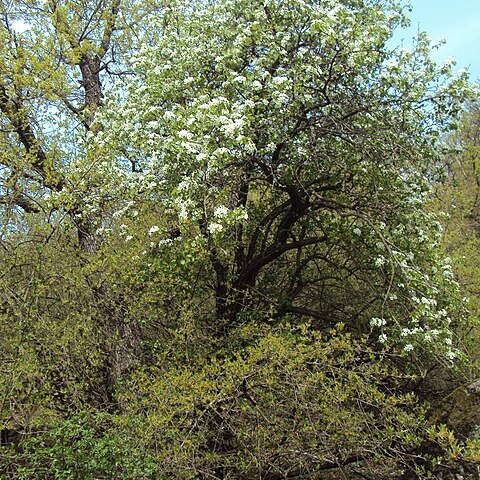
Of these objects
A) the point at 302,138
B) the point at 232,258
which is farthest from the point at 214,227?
the point at 302,138

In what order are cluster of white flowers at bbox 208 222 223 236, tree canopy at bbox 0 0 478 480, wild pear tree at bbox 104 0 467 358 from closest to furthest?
tree canopy at bbox 0 0 478 480 → cluster of white flowers at bbox 208 222 223 236 → wild pear tree at bbox 104 0 467 358

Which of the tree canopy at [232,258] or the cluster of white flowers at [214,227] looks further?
the cluster of white flowers at [214,227]

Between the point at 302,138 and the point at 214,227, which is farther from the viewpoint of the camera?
the point at 302,138

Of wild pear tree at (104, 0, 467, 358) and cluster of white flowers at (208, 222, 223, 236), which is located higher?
wild pear tree at (104, 0, 467, 358)

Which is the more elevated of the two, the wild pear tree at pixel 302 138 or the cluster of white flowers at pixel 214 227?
the wild pear tree at pixel 302 138

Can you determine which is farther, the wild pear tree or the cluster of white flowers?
the wild pear tree

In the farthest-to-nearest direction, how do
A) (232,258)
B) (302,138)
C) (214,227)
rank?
(232,258)
(302,138)
(214,227)

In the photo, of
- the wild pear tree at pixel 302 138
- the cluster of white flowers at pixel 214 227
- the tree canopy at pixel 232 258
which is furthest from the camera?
the wild pear tree at pixel 302 138

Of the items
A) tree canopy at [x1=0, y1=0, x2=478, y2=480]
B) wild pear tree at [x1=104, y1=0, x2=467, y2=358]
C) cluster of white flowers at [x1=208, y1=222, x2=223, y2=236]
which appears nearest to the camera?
tree canopy at [x1=0, y1=0, x2=478, y2=480]

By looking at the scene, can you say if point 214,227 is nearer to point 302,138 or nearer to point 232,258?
point 232,258

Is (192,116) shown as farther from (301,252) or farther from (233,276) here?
(301,252)

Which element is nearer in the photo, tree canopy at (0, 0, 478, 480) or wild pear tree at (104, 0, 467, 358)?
tree canopy at (0, 0, 478, 480)

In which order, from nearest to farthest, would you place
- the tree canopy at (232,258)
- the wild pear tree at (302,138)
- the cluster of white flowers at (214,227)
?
the tree canopy at (232,258) → the cluster of white flowers at (214,227) → the wild pear tree at (302,138)

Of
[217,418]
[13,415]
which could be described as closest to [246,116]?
[217,418]
